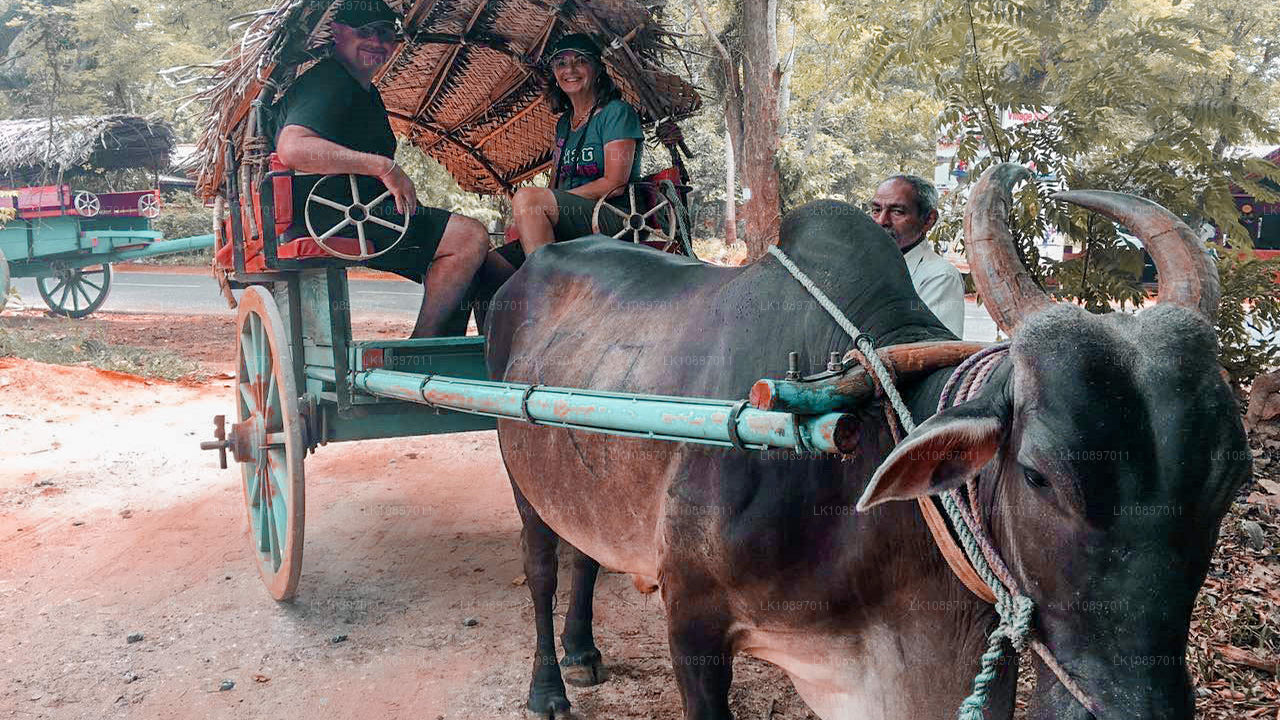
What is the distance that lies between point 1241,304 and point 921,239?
214 cm

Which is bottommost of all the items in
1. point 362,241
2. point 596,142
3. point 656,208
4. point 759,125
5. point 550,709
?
point 550,709

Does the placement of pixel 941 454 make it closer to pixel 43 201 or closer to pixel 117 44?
pixel 43 201

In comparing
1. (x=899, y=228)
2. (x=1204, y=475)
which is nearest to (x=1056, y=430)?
(x=1204, y=475)

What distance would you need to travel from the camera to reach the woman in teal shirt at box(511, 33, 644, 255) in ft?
13.6

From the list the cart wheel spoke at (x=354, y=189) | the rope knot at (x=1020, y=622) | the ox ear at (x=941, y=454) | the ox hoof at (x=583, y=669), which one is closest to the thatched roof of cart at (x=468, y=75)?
the cart wheel spoke at (x=354, y=189)

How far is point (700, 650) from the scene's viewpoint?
2.45 metres

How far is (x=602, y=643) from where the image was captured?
409 centimetres

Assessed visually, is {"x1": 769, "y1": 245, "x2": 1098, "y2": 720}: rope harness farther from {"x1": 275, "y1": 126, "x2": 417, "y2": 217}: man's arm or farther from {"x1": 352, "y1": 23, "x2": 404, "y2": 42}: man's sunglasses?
{"x1": 352, "y1": 23, "x2": 404, "y2": 42}: man's sunglasses

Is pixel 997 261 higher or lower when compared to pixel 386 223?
lower

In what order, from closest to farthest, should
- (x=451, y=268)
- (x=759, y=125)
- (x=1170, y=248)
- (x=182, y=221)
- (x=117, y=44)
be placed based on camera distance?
(x=1170, y=248) → (x=451, y=268) → (x=759, y=125) → (x=117, y=44) → (x=182, y=221)

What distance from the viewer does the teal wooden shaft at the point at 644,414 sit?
6.05ft

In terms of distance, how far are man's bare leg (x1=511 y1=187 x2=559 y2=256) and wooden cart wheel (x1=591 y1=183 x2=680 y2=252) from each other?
24cm

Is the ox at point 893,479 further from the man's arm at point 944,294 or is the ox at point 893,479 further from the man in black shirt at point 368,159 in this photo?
the man's arm at point 944,294

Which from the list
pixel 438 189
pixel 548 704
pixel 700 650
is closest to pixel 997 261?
pixel 700 650
